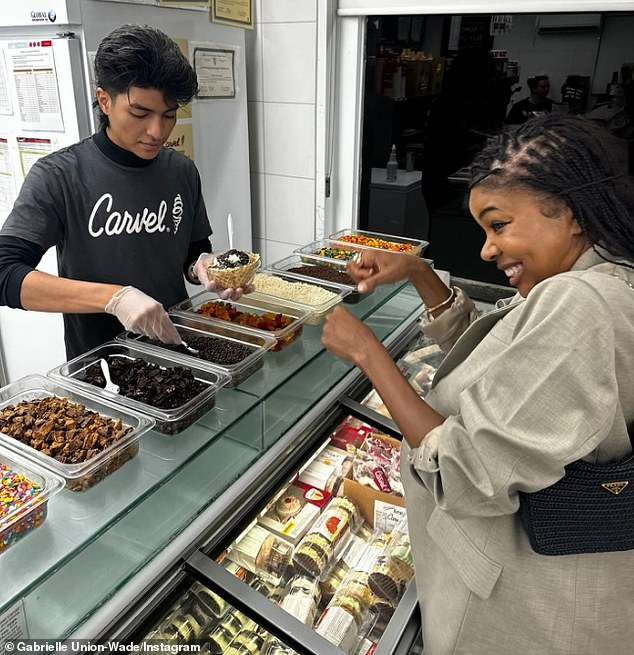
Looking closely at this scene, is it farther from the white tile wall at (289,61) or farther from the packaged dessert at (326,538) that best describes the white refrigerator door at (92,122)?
the packaged dessert at (326,538)

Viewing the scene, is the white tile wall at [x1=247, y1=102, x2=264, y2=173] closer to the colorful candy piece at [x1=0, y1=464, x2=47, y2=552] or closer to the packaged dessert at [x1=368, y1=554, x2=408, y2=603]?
the packaged dessert at [x1=368, y1=554, x2=408, y2=603]

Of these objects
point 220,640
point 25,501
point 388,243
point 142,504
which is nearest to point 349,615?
point 220,640

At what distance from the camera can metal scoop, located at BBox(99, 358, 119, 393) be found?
58.7 inches

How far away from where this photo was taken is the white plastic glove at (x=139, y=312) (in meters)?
1.60

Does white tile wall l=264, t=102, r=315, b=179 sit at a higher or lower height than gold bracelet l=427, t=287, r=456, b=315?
higher

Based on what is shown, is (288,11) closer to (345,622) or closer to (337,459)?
(337,459)

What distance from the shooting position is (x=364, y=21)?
11.6 ft

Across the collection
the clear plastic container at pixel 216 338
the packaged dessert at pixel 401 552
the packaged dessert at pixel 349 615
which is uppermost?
the clear plastic container at pixel 216 338

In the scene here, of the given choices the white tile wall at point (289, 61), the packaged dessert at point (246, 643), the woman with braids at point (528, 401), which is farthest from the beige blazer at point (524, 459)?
the white tile wall at point (289, 61)

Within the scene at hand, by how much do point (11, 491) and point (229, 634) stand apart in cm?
65

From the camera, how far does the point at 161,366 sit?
5.53ft

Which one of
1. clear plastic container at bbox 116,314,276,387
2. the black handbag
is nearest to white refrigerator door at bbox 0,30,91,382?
clear plastic container at bbox 116,314,276,387

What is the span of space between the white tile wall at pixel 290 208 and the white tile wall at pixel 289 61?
0.57m

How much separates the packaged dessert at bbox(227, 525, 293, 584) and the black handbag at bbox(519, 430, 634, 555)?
78 centimetres
